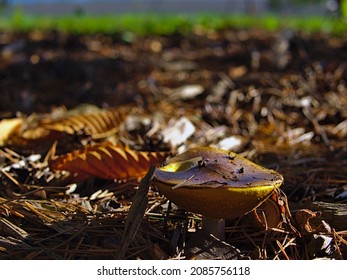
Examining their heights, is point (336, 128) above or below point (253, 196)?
below

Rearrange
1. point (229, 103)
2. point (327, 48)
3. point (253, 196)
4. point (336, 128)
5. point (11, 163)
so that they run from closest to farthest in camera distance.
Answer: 1. point (253, 196)
2. point (11, 163)
3. point (336, 128)
4. point (229, 103)
5. point (327, 48)

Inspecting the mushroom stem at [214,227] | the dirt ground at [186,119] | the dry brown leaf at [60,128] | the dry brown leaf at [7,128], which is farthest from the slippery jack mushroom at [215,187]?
the dry brown leaf at [7,128]

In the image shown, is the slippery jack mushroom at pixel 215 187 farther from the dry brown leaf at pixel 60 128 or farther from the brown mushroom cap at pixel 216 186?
the dry brown leaf at pixel 60 128

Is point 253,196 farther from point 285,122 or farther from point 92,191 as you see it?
point 285,122

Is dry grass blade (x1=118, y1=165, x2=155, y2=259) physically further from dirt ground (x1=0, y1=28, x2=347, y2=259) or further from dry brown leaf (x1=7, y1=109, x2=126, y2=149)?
dry brown leaf (x1=7, y1=109, x2=126, y2=149)

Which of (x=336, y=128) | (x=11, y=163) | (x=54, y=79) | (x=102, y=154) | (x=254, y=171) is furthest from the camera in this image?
(x=54, y=79)

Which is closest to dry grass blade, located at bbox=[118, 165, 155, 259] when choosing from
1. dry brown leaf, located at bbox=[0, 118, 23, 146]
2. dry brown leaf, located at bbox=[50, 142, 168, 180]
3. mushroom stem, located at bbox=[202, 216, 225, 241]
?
mushroom stem, located at bbox=[202, 216, 225, 241]

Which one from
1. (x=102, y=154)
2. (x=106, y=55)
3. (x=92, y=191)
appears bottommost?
(x=106, y=55)

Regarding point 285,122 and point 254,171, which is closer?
point 254,171
